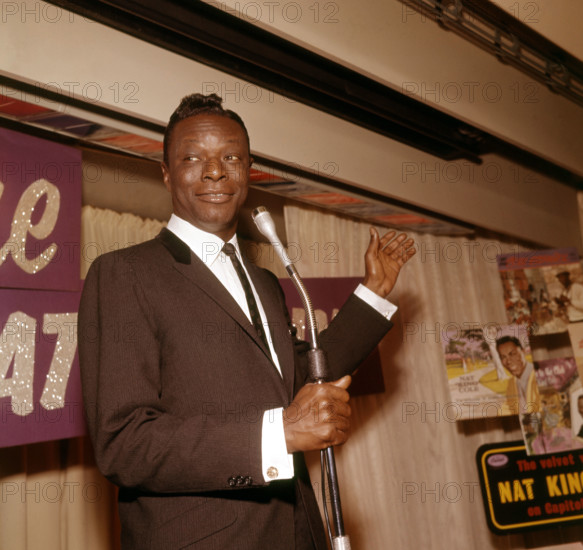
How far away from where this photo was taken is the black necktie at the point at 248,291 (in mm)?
1194

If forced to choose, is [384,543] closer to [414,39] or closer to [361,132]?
[361,132]

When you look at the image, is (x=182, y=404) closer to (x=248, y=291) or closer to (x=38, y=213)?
(x=248, y=291)

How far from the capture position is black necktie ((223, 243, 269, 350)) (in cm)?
119

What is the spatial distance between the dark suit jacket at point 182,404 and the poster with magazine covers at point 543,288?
224 cm

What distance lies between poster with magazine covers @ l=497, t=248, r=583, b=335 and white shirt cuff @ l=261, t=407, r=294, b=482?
246 centimetres

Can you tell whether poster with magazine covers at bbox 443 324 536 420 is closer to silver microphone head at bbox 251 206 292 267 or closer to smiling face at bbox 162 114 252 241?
smiling face at bbox 162 114 252 241

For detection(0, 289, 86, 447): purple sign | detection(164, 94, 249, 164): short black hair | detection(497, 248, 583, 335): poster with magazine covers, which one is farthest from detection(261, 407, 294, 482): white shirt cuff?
detection(497, 248, 583, 335): poster with magazine covers

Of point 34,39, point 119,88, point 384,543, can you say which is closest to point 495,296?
point 384,543

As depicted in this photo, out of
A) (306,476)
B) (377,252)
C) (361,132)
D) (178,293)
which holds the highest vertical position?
(361,132)

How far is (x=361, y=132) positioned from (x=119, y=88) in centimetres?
110

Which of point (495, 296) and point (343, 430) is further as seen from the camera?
point (495, 296)

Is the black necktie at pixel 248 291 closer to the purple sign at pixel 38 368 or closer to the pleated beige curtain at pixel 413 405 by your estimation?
the purple sign at pixel 38 368

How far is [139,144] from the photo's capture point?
192cm

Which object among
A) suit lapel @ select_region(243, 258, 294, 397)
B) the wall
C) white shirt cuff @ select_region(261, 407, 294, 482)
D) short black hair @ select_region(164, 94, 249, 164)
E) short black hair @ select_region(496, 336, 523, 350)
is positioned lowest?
white shirt cuff @ select_region(261, 407, 294, 482)
